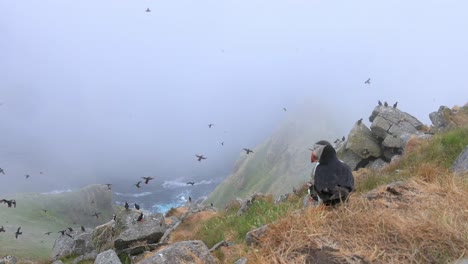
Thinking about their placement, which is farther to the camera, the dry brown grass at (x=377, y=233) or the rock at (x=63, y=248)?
the rock at (x=63, y=248)

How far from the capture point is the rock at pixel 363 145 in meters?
35.9

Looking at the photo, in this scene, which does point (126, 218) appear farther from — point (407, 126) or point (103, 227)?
point (407, 126)

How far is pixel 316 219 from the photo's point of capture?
6551mm

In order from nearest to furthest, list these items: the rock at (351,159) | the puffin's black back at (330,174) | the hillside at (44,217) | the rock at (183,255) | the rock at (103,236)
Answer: the rock at (183,255) → the puffin's black back at (330,174) → the rock at (103,236) → the rock at (351,159) → the hillside at (44,217)

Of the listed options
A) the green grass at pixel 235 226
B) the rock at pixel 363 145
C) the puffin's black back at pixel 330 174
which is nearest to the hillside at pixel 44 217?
the rock at pixel 363 145

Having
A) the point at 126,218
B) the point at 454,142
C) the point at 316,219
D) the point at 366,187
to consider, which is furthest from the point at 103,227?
the point at 316,219

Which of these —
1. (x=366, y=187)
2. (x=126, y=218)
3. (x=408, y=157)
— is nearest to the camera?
(x=366, y=187)

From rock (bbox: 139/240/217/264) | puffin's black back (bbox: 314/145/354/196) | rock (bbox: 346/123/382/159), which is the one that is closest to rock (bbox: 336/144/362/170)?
rock (bbox: 346/123/382/159)

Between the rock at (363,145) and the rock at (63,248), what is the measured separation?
87.0 ft

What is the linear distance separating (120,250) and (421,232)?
16600 mm

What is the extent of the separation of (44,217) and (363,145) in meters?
132

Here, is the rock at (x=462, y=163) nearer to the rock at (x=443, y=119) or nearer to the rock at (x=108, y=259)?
the rock at (x=108, y=259)

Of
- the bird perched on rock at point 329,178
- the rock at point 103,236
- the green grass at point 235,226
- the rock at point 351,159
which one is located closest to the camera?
the bird perched on rock at point 329,178

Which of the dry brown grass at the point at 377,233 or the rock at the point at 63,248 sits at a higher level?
the dry brown grass at the point at 377,233
